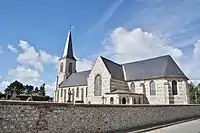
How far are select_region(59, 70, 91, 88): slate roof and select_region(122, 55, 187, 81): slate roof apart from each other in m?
12.2

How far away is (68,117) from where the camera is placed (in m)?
9.70

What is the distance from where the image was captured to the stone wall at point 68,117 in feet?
24.9

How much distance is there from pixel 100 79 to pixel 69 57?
68.8 ft

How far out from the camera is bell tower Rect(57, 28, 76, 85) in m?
55.4

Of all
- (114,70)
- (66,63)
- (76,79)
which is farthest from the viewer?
(66,63)

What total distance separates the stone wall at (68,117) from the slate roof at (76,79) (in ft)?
109

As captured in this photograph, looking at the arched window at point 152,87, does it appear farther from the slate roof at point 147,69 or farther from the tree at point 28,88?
the tree at point 28,88

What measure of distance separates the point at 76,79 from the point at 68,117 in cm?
4167

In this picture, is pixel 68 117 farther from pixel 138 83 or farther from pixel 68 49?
pixel 68 49

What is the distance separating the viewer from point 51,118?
8.91 metres

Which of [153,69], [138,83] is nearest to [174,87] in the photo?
[153,69]

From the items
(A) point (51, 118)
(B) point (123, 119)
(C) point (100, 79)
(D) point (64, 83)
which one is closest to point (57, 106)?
(A) point (51, 118)

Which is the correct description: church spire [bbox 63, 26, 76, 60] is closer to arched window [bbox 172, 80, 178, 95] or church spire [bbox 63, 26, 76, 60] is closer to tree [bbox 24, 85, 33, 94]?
arched window [bbox 172, 80, 178, 95]

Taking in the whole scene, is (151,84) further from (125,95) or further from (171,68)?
(125,95)
